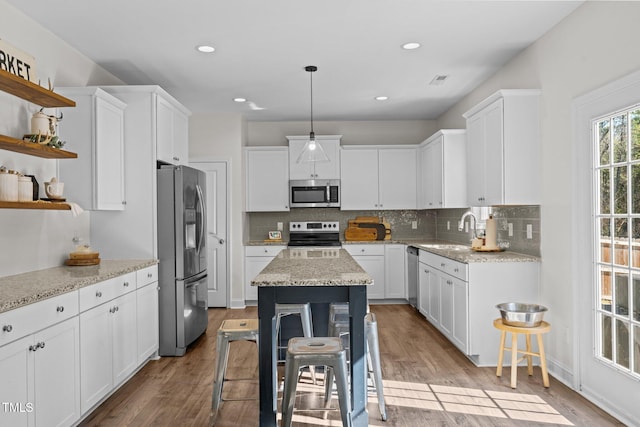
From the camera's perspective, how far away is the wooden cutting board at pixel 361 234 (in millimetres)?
6723

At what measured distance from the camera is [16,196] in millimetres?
2783

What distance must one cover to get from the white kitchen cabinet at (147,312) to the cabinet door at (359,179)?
3294 mm

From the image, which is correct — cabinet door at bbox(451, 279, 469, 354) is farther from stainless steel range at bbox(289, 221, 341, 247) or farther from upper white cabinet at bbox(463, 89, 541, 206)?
stainless steel range at bbox(289, 221, 341, 247)

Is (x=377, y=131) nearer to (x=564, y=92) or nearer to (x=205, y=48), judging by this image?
(x=205, y=48)

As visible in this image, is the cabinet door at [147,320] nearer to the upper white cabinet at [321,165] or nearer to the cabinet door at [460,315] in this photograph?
the cabinet door at [460,315]

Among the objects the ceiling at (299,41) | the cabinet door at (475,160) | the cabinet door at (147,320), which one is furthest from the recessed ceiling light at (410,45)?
the cabinet door at (147,320)

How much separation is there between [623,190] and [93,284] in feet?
10.6

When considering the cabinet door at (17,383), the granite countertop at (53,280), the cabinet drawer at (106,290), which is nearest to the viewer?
the cabinet door at (17,383)

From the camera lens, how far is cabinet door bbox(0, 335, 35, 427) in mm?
2000

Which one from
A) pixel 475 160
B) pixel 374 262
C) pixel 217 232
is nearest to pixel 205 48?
pixel 475 160

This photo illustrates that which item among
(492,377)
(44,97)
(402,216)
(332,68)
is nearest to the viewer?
(44,97)

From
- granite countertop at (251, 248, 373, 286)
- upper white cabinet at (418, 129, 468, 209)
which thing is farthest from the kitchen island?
upper white cabinet at (418, 129, 468, 209)

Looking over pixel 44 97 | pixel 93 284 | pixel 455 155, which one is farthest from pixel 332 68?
pixel 93 284

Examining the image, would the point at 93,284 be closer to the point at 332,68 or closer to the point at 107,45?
the point at 107,45
